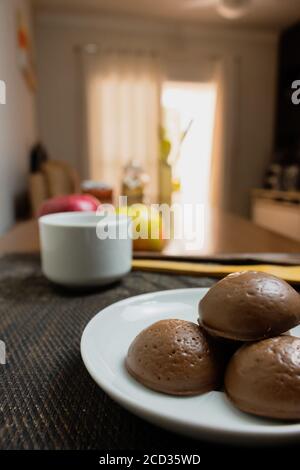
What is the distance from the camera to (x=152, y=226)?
879mm

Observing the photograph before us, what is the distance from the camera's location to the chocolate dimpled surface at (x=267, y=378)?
237mm

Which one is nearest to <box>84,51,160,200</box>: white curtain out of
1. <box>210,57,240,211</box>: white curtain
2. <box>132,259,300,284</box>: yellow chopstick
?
<box>210,57,240,211</box>: white curtain

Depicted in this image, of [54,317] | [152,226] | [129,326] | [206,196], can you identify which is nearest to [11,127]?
[152,226]

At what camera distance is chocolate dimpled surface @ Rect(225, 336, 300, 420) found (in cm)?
24

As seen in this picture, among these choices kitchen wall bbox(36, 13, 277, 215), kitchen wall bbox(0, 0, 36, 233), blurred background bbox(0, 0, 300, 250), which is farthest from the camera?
kitchen wall bbox(36, 13, 277, 215)

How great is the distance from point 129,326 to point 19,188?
6.82ft

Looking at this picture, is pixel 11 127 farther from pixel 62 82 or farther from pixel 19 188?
pixel 62 82

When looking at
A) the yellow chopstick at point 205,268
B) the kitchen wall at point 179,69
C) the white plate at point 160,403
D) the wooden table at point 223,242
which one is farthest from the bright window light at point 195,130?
the white plate at point 160,403

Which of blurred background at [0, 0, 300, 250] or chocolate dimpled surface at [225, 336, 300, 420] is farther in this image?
blurred background at [0, 0, 300, 250]

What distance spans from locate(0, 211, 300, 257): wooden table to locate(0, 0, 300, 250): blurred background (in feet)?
5.92

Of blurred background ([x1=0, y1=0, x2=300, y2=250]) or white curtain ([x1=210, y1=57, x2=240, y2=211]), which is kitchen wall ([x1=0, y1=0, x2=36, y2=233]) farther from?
white curtain ([x1=210, y1=57, x2=240, y2=211])

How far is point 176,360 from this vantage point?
277 millimetres

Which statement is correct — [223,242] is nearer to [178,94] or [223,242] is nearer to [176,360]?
[176,360]

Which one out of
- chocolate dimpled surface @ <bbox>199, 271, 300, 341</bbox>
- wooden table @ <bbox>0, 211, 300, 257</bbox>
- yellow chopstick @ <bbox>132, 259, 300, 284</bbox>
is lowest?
wooden table @ <bbox>0, 211, 300, 257</bbox>
